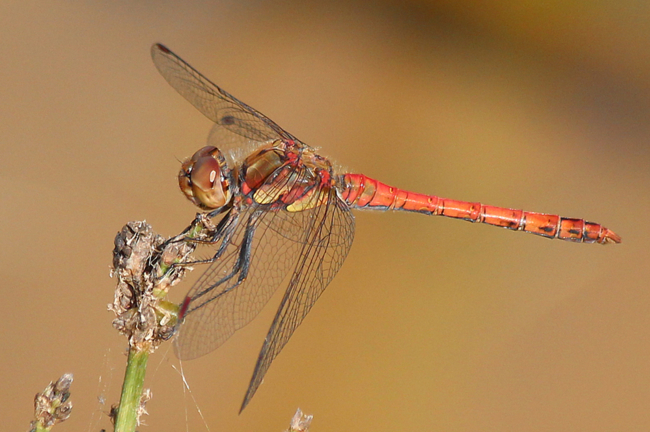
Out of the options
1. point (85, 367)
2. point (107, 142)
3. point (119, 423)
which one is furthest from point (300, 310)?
point (107, 142)

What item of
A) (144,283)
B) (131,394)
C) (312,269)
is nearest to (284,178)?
(312,269)

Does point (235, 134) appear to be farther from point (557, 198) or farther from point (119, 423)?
point (557, 198)

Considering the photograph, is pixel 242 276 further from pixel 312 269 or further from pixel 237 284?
pixel 312 269

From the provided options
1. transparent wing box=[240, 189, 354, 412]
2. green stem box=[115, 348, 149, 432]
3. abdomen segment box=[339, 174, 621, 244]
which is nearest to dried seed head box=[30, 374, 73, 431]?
green stem box=[115, 348, 149, 432]

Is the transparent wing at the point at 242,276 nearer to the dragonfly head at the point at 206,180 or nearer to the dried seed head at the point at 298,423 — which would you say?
the dragonfly head at the point at 206,180

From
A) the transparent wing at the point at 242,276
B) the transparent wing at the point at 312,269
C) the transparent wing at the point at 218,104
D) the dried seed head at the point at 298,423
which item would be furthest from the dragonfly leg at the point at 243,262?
the dried seed head at the point at 298,423

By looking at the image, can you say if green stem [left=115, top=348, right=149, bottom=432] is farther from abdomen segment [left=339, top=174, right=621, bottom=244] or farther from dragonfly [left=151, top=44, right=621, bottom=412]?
abdomen segment [left=339, top=174, right=621, bottom=244]

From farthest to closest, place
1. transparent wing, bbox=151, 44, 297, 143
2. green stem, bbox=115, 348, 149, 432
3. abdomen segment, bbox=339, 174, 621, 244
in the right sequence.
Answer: abdomen segment, bbox=339, 174, 621, 244
transparent wing, bbox=151, 44, 297, 143
green stem, bbox=115, 348, 149, 432
